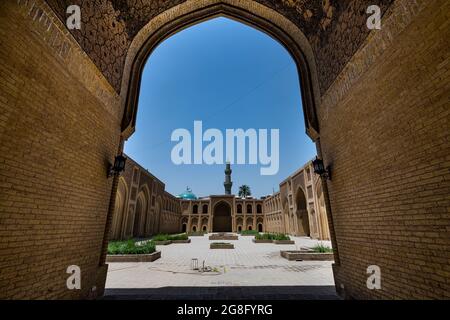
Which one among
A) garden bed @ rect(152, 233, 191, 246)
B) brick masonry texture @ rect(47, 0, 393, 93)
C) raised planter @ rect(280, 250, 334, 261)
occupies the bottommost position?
raised planter @ rect(280, 250, 334, 261)

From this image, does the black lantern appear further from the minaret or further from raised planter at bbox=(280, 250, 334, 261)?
the minaret

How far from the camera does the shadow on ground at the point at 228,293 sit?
495cm

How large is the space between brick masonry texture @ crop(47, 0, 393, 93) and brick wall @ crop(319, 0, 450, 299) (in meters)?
0.65

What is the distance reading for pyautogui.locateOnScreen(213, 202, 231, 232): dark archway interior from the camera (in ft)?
153

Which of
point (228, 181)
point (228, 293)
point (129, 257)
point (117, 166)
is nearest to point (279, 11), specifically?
point (117, 166)

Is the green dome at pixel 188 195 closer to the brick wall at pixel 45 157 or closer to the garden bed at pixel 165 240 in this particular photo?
the garden bed at pixel 165 240

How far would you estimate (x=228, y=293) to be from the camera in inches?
209

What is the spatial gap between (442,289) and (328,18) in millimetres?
5642

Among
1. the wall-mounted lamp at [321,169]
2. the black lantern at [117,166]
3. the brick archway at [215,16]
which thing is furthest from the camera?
the brick archway at [215,16]

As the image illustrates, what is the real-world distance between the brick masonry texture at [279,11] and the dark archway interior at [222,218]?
42434 millimetres

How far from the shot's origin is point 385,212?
360cm

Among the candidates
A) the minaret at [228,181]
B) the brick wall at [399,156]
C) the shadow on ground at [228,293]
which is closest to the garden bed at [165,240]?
the shadow on ground at [228,293]

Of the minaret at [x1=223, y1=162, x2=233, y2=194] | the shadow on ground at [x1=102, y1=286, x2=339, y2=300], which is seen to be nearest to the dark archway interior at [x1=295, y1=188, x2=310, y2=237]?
the shadow on ground at [x1=102, y1=286, x2=339, y2=300]
